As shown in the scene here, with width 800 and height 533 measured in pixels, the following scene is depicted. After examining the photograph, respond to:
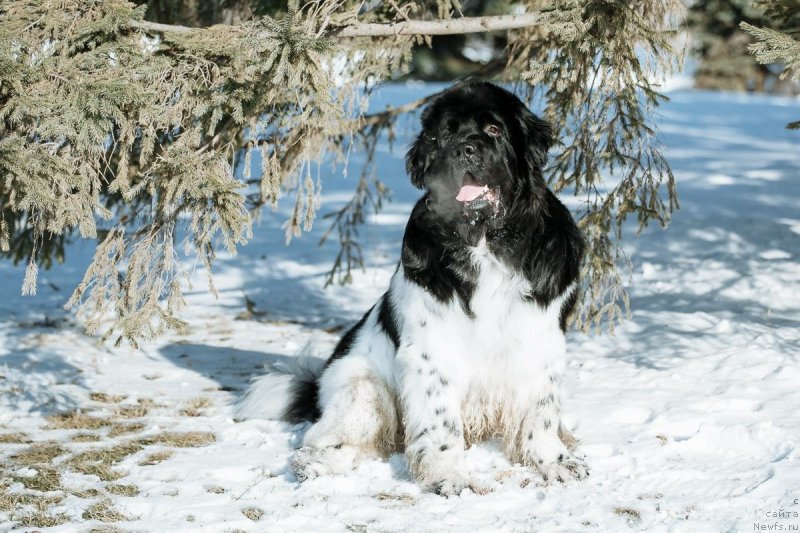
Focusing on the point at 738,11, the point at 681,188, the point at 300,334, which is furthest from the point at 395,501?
the point at 738,11

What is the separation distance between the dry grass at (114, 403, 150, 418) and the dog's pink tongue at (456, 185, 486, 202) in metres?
2.47

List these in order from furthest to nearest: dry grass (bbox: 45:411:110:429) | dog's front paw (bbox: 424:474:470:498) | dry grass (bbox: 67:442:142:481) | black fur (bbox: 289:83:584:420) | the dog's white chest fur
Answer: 1. dry grass (bbox: 45:411:110:429)
2. dry grass (bbox: 67:442:142:481)
3. the dog's white chest fur
4. black fur (bbox: 289:83:584:420)
5. dog's front paw (bbox: 424:474:470:498)

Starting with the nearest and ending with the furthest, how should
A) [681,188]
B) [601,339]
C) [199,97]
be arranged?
[199,97] < [601,339] < [681,188]

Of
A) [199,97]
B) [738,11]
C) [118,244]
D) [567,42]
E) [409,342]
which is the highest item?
[738,11]

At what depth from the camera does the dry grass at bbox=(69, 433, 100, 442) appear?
4882mm

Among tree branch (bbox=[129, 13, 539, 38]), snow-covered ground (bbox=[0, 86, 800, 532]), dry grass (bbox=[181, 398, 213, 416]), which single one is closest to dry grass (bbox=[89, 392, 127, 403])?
snow-covered ground (bbox=[0, 86, 800, 532])

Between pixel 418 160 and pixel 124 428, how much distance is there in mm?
2270

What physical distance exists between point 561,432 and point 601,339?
2169mm

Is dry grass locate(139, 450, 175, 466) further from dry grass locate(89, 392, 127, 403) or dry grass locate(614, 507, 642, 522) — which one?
dry grass locate(614, 507, 642, 522)

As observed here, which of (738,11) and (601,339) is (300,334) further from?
(738,11)

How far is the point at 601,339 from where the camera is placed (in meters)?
6.56

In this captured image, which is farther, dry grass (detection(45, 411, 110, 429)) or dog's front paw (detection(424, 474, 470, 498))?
dry grass (detection(45, 411, 110, 429))

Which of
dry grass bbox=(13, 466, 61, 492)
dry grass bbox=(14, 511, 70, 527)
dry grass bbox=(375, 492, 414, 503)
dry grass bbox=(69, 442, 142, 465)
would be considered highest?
dry grass bbox=(14, 511, 70, 527)

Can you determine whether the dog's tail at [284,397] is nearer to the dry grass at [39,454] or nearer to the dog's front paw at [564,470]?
the dry grass at [39,454]
